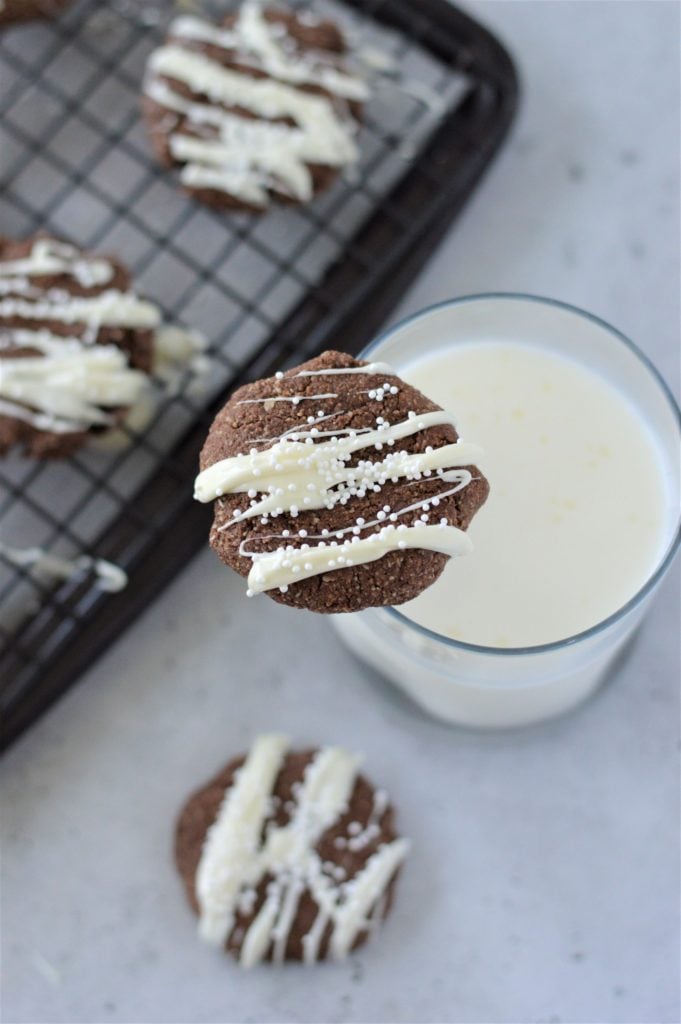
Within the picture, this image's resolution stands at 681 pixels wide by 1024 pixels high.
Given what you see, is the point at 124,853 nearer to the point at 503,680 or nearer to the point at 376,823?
the point at 376,823

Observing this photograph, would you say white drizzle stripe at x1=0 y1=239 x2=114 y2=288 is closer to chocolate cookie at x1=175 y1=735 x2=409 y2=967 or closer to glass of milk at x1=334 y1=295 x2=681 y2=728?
glass of milk at x1=334 y1=295 x2=681 y2=728

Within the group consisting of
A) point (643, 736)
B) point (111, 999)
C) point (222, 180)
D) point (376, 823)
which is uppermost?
point (222, 180)

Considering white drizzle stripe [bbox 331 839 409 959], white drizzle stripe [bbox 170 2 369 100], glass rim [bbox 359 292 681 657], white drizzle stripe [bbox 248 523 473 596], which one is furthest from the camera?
white drizzle stripe [bbox 170 2 369 100]

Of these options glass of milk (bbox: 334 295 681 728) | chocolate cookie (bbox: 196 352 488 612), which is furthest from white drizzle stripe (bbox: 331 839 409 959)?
chocolate cookie (bbox: 196 352 488 612)

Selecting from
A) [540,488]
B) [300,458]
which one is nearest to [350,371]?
[300,458]

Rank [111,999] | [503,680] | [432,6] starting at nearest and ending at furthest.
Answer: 1. [503,680]
2. [111,999]
3. [432,6]

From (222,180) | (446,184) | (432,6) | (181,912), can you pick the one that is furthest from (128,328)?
(181,912)
